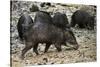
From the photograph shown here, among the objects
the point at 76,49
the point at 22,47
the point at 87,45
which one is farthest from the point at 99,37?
the point at 22,47

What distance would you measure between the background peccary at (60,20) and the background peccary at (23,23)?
1.17ft

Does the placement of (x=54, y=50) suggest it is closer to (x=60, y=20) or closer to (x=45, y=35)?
(x=45, y=35)

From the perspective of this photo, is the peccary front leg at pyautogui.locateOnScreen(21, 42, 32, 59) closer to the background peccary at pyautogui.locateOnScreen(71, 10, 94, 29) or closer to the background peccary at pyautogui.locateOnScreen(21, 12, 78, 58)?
the background peccary at pyautogui.locateOnScreen(21, 12, 78, 58)

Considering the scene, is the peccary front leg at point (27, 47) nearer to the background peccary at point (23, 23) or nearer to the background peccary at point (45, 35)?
the background peccary at point (45, 35)

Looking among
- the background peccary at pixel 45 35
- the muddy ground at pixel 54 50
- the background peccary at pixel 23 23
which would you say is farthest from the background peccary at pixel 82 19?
the background peccary at pixel 23 23

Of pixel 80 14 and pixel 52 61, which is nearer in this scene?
pixel 52 61

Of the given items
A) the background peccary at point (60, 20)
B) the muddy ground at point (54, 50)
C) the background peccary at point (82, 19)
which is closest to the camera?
the muddy ground at point (54, 50)

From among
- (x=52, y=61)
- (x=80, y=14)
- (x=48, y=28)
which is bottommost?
(x=52, y=61)

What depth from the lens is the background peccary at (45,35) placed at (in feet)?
8.13

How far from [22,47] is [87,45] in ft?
3.19

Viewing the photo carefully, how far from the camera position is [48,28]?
257 centimetres

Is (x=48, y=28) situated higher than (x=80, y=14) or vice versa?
(x=80, y=14)
